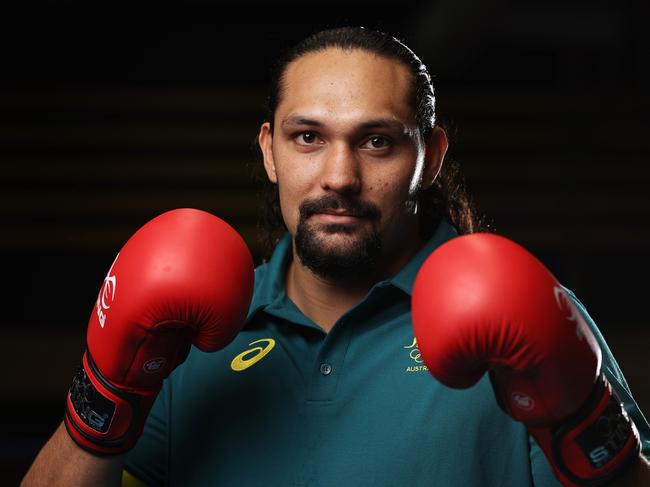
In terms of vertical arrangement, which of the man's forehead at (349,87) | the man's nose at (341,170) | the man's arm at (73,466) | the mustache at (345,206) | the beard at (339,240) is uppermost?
the man's forehead at (349,87)

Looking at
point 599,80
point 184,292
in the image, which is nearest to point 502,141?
point 599,80

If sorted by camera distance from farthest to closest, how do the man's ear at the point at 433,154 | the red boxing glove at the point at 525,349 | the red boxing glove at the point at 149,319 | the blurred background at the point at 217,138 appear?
1. the blurred background at the point at 217,138
2. the man's ear at the point at 433,154
3. the red boxing glove at the point at 149,319
4. the red boxing glove at the point at 525,349

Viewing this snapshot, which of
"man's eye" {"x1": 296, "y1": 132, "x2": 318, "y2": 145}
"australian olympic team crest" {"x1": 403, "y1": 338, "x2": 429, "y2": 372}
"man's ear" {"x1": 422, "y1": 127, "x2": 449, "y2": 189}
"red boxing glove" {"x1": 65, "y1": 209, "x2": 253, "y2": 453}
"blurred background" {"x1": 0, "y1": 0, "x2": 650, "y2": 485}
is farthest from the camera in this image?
"blurred background" {"x1": 0, "y1": 0, "x2": 650, "y2": 485}

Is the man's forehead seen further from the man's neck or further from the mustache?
the man's neck

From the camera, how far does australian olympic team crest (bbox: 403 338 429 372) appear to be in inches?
63.1

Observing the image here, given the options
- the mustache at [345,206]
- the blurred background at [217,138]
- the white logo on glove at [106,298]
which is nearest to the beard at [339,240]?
→ the mustache at [345,206]

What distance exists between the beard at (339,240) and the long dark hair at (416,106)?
0.26 metres

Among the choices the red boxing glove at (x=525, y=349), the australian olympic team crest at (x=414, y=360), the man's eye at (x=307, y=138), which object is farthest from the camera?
the man's eye at (x=307, y=138)

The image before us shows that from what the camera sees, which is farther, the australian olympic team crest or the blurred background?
the blurred background

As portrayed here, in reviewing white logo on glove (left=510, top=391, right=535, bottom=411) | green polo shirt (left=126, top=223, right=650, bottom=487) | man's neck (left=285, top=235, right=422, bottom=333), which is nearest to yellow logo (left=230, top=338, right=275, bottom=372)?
green polo shirt (left=126, top=223, right=650, bottom=487)

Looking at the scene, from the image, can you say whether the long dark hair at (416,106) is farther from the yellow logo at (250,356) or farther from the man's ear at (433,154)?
the yellow logo at (250,356)

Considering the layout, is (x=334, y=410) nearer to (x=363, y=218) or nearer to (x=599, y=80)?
(x=363, y=218)

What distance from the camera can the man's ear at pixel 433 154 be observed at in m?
1.89

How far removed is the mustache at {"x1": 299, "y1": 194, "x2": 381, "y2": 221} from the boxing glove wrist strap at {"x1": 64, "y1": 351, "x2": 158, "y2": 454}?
46 cm
